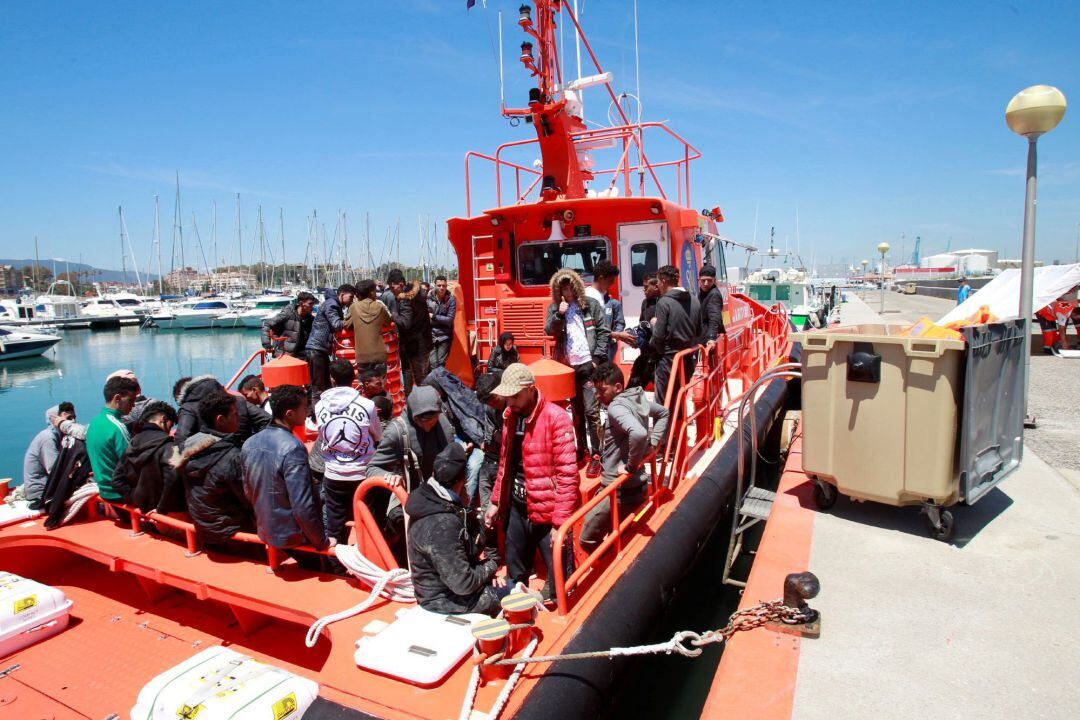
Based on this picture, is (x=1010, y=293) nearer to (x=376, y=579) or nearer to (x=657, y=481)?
(x=657, y=481)

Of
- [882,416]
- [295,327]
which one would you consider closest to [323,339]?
[295,327]

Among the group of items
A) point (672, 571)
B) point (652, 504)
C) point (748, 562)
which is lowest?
point (748, 562)

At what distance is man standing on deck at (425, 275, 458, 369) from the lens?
7.30m

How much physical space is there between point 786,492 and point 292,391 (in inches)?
133

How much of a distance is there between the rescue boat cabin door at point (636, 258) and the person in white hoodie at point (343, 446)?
352 cm

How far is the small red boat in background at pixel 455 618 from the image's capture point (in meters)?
2.76

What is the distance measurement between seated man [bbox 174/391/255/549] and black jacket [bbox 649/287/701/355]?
10.9ft

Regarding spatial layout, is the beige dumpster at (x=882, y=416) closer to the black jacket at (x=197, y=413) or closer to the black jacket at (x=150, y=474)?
the black jacket at (x=197, y=413)

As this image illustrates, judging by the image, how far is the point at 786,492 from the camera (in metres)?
4.38

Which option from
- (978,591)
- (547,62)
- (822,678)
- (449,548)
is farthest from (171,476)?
(547,62)

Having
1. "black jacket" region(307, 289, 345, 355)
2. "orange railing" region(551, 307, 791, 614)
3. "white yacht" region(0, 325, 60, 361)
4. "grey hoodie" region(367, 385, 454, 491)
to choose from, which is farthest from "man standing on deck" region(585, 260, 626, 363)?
"white yacht" region(0, 325, 60, 361)

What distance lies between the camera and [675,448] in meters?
4.91

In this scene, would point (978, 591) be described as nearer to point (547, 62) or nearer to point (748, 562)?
point (748, 562)

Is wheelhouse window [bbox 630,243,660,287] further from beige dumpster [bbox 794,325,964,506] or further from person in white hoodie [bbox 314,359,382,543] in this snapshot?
person in white hoodie [bbox 314,359,382,543]
